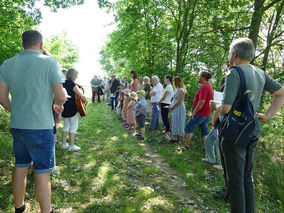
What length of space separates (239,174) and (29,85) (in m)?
2.76

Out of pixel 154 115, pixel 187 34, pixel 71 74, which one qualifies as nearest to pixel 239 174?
pixel 71 74

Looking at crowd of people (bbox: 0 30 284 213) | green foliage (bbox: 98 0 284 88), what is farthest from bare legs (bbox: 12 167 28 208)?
green foliage (bbox: 98 0 284 88)

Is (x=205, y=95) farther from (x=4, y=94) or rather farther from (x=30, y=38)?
(x=4, y=94)

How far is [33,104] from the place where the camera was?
2242mm

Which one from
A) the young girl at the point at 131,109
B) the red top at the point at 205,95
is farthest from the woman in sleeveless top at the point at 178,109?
the young girl at the point at 131,109

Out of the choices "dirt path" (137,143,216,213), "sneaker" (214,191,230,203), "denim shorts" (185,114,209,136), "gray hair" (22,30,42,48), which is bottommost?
"dirt path" (137,143,216,213)

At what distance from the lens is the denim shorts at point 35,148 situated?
2.23 metres

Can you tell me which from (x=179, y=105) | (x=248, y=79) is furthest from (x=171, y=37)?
(x=248, y=79)

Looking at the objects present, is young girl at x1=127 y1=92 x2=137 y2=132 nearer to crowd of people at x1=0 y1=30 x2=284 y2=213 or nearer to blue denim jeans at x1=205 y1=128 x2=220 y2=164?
blue denim jeans at x1=205 y1=128 x2=220 y2=164

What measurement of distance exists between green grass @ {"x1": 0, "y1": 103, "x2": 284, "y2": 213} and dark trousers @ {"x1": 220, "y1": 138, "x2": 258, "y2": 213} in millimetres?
936

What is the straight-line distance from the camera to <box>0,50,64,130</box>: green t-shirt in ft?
7.30

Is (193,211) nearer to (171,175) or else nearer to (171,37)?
(171,175)

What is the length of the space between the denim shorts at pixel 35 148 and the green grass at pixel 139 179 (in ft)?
3.10

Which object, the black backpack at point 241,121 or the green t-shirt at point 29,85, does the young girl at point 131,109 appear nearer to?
the green t-shirt at point 29,85
